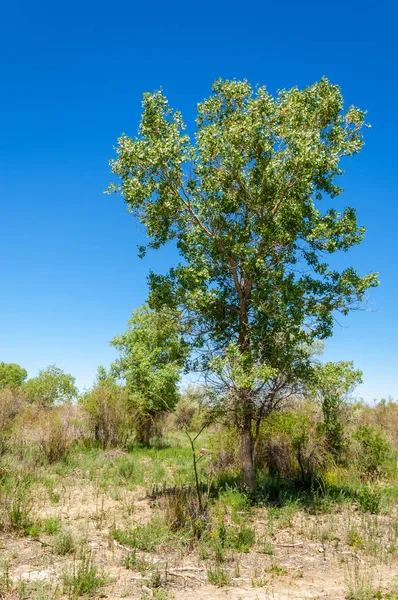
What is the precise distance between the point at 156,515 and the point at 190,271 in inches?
227

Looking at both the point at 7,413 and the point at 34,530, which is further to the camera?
the point at 7,413

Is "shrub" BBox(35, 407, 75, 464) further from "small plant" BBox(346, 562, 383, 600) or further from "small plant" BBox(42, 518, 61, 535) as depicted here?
"small plant" BBox(346, 562, 383, 600)

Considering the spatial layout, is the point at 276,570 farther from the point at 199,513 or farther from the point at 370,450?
the point at 370,450

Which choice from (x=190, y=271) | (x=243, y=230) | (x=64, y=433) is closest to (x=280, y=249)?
(x=243, y=230)

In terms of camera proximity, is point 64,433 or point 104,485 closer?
point 104,485

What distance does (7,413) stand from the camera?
1845 cm

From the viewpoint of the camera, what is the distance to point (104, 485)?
13234 millimetres

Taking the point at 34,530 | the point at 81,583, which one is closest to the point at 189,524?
the point at 34,530

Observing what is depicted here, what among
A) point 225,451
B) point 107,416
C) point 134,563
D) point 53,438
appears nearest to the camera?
point 134,563

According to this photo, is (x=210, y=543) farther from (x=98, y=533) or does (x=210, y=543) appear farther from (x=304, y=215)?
(x=304, y=215)

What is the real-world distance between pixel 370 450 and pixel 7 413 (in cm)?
1385

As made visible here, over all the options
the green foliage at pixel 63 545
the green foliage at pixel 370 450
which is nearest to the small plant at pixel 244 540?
the green foliage at pixel 63 545

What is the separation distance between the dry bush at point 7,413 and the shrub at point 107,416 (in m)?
2.98

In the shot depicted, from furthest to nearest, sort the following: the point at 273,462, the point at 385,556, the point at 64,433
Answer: the point at 64,433 → the point at 273,462 → the point at 385,556
